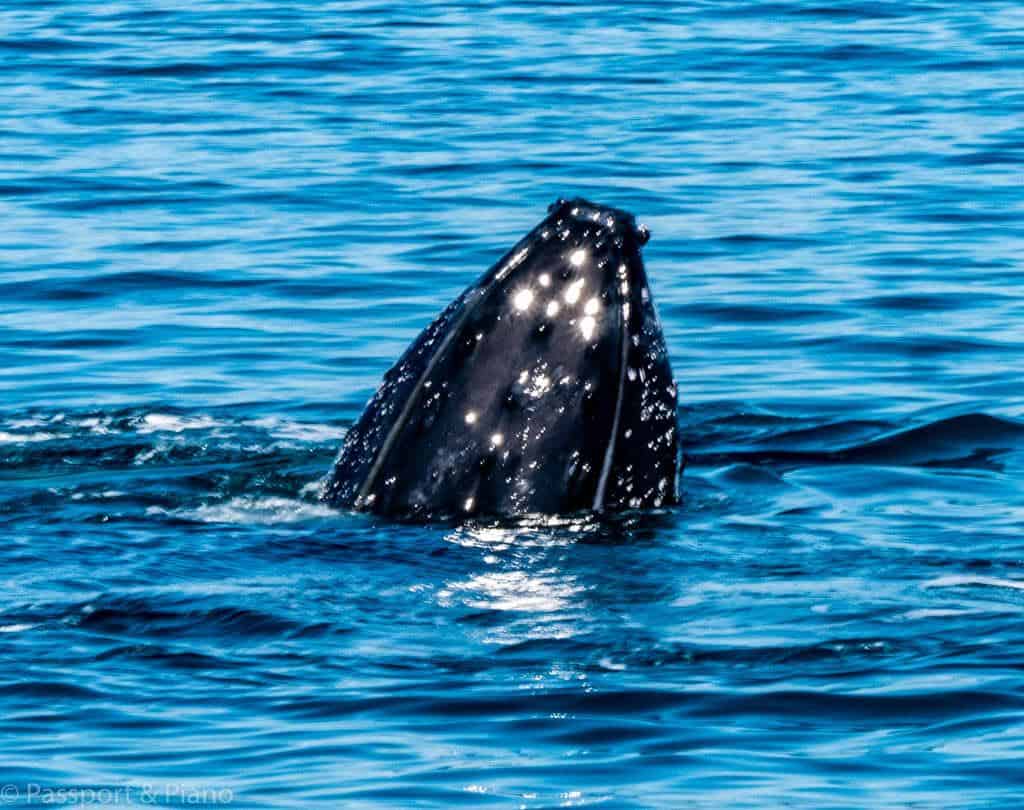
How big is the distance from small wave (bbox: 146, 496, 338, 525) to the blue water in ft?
0.11

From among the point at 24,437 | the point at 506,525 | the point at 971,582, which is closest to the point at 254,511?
the point at 506,525

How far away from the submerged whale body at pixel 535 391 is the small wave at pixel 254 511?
504 millimetres

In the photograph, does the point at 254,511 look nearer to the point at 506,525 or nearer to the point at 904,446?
the point at 506,525

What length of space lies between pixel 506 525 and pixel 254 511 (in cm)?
157

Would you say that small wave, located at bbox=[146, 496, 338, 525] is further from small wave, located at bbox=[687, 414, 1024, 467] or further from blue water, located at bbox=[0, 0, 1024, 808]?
small wave, located at bbox=[687, 414, 1024, 467]

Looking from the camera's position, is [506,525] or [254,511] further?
[254,511]

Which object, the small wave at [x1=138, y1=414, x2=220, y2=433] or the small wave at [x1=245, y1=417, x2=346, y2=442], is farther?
the small wave at [x1=138, y1=414, x2=220, y2=433]

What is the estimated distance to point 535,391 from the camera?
11602 millimetres

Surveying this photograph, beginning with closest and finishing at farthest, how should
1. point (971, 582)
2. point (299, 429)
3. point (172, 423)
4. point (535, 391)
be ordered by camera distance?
point (971, 582), point (535, 391), point (299, 429), point (172, 423)

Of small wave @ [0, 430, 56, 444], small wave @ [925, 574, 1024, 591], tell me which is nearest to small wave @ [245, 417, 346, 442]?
small wave @ [0, 430, 56, 444]

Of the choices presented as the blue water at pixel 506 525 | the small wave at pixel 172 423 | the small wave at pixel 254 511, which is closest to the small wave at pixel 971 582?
the blue water at pixel 506 525

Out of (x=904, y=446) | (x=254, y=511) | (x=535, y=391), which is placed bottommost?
(x=904, y=446)

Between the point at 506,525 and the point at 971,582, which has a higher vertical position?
the point at 506,525

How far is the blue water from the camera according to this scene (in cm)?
919
